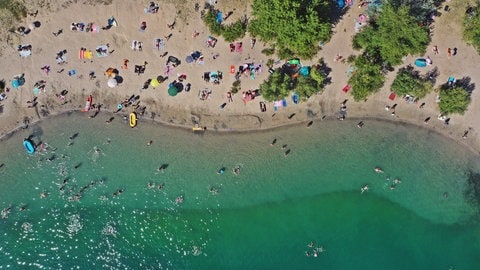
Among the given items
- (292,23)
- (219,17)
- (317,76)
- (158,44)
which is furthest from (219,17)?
(317,76)

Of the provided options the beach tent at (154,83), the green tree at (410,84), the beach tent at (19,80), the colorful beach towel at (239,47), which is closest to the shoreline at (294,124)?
the green tree at (410,84)

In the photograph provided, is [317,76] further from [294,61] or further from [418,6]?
[418,6]

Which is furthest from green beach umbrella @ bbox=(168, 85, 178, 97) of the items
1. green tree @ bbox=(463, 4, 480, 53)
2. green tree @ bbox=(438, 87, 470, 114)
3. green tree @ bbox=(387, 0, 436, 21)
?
green tree @ bbox=(463, 4, 480, 53)

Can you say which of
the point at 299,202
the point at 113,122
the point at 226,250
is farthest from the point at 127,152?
the point at 299,202

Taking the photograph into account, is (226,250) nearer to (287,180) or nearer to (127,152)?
(287,180)

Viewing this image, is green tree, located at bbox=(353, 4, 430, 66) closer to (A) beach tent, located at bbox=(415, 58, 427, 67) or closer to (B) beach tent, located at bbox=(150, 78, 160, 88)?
(A) beach tent, located at bbox=(415, 58, 427, 67)

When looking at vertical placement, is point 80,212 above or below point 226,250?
above
